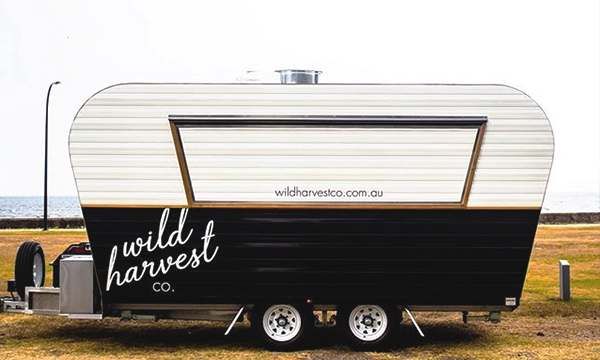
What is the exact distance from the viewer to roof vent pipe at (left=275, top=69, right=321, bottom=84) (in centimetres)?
1282

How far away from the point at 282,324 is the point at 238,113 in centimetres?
303

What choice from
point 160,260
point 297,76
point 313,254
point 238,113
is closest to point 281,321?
point 313,254

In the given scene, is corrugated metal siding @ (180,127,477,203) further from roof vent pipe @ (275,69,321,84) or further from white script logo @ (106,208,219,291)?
roof vent pipe @ (275,69,321,84)

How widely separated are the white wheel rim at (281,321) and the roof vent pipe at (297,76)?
3204 mm

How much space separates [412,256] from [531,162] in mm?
2104

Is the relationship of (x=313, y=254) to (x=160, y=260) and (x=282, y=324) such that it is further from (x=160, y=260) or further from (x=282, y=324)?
(x=160, y=260)

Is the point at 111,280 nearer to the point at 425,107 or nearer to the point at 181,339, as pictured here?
the point at 181,339

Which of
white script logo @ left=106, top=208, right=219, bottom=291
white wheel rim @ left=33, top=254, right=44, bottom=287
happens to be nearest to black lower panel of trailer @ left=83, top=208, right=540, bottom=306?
white script logo @ left=106, top=208, right=219, bottom=291

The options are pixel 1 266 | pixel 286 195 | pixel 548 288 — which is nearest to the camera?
pixel 286 195

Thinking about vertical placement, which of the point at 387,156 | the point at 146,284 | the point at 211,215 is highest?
the point at 387,156

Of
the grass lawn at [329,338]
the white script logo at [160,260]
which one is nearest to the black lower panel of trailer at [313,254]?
the white script logo at [160,260]

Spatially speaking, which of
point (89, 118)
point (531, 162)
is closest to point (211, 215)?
point (89, 118)

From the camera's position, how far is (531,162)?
1244cm

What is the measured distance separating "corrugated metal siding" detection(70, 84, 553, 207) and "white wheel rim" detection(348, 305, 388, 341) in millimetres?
2058
